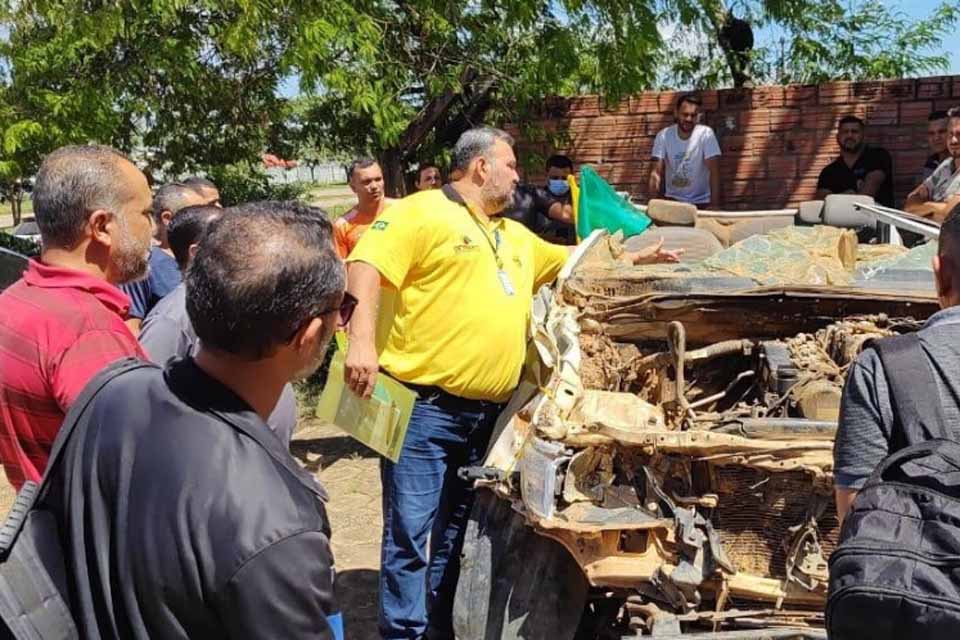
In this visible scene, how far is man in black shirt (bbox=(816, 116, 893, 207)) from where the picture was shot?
7.43 m

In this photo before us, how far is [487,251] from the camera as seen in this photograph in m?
3.52

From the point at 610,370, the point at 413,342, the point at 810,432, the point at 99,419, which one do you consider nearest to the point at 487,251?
the point at 413,342

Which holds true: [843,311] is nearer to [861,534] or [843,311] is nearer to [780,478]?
[780,478]

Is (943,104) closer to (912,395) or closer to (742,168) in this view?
(742,168)

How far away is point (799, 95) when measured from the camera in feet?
28.4

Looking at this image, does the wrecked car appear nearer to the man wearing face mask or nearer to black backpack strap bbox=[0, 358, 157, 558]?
black backpack strap bbox=[0, 358, 157, 558]

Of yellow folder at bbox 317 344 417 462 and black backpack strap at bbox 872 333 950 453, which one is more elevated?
black backpack strap at bbox 872 333 950 453

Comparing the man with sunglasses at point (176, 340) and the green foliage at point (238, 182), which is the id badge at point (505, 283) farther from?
the green foliage at point (238, 182)

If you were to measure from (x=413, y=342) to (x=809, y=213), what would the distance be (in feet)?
10.0

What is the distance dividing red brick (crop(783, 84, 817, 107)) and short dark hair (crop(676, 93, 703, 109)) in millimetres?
767

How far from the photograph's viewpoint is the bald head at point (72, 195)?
86.2 inches

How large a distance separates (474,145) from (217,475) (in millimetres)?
2394

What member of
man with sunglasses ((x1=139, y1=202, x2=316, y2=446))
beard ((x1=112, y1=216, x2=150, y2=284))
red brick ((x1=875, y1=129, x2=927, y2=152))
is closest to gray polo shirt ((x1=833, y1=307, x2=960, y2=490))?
man with sunglasses ((x1=139, y1=202, x2=316, y2=446))

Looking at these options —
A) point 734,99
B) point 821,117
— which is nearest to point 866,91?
point 821,117
